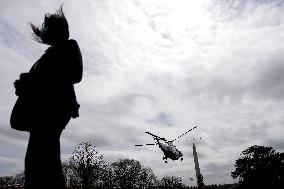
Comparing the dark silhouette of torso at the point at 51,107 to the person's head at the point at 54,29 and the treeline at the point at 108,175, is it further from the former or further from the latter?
the treeline at the point at 108,175

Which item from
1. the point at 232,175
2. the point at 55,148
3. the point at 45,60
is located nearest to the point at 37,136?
the point at 55,148

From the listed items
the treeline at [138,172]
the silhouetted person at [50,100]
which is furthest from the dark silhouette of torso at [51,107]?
the treeline at [138,172]

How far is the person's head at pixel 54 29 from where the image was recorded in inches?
106

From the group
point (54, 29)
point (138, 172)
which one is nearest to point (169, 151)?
point (54, 29)

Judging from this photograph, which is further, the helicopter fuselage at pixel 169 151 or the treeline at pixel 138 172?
the treeline at pixel 138 172

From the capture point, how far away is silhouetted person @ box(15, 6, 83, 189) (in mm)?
2148

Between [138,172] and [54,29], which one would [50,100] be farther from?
[138,172]

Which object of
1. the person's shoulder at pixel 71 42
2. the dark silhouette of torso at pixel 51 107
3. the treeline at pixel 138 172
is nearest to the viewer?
the dark silhouette of torso at pixel 51 107

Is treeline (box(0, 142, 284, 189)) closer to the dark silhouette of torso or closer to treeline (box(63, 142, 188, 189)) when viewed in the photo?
treeline (box(63, 142, 188, 189))

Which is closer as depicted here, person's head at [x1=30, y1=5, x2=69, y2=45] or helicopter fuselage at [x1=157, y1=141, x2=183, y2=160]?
person's head at [x1=30, y1=5, x2=69, y2=45]

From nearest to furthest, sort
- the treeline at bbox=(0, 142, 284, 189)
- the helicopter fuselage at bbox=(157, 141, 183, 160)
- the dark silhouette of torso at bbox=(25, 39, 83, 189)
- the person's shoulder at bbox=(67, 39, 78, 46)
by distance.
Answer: the dark silhouette of torso at bbox=(25, 39, 83, 189) < the person's shoulder at bbox=(67, 39, 78, 46) < the helicopter fuselage at bbox=(157, 141, 183, 160) < the treeline at bbox=(0, 142, 284, 189)

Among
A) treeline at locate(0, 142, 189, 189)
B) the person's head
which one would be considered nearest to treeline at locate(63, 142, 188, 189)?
treeline at locate(0, 142, 189, 189)

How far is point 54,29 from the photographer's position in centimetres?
272

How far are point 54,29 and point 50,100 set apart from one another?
30.9 inches
